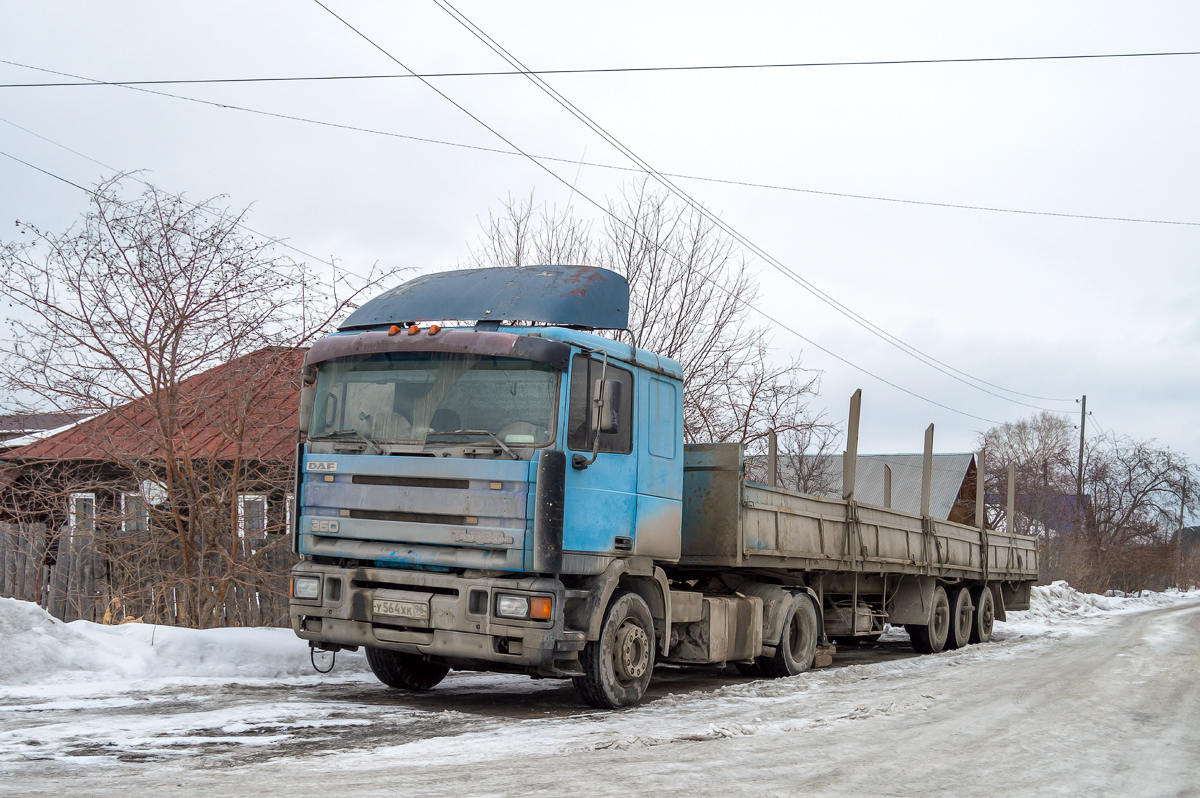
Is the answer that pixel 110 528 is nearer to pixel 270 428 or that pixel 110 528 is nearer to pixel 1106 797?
pixel 270 428

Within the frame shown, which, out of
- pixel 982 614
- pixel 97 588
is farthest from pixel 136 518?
pixel 982 614

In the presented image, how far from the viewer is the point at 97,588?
36.4 ft

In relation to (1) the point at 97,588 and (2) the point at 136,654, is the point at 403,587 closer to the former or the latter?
(2) the point at 136,654

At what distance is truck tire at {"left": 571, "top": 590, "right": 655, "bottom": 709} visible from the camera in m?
7.64

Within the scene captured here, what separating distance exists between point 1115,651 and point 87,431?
13692 mm

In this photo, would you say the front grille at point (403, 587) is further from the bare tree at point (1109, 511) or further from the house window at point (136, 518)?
the bare tree at point (1109, 511)

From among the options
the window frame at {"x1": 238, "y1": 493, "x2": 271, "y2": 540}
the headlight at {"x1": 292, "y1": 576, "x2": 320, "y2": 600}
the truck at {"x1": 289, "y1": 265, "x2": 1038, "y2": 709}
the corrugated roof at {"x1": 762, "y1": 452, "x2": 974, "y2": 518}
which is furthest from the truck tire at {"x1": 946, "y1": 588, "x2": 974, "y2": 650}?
the corrugated roof at {"x1": 762, "y1": 452, "x2": 974, "y2": 518}

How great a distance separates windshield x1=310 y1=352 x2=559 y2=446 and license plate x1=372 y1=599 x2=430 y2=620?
118 cm

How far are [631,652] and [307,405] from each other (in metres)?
3.26

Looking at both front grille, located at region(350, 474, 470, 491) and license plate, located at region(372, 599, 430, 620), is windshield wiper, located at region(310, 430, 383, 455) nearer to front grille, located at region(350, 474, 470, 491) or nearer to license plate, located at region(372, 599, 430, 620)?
front grille, located at region(350, 474, 470, 491)

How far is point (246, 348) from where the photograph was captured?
1073 centimetres

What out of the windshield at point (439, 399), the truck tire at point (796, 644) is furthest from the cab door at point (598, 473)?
the truck tire at point (796, 644)

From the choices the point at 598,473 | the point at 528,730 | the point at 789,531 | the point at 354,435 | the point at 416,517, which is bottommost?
the point at 528,730

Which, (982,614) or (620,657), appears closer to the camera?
(620,657)
